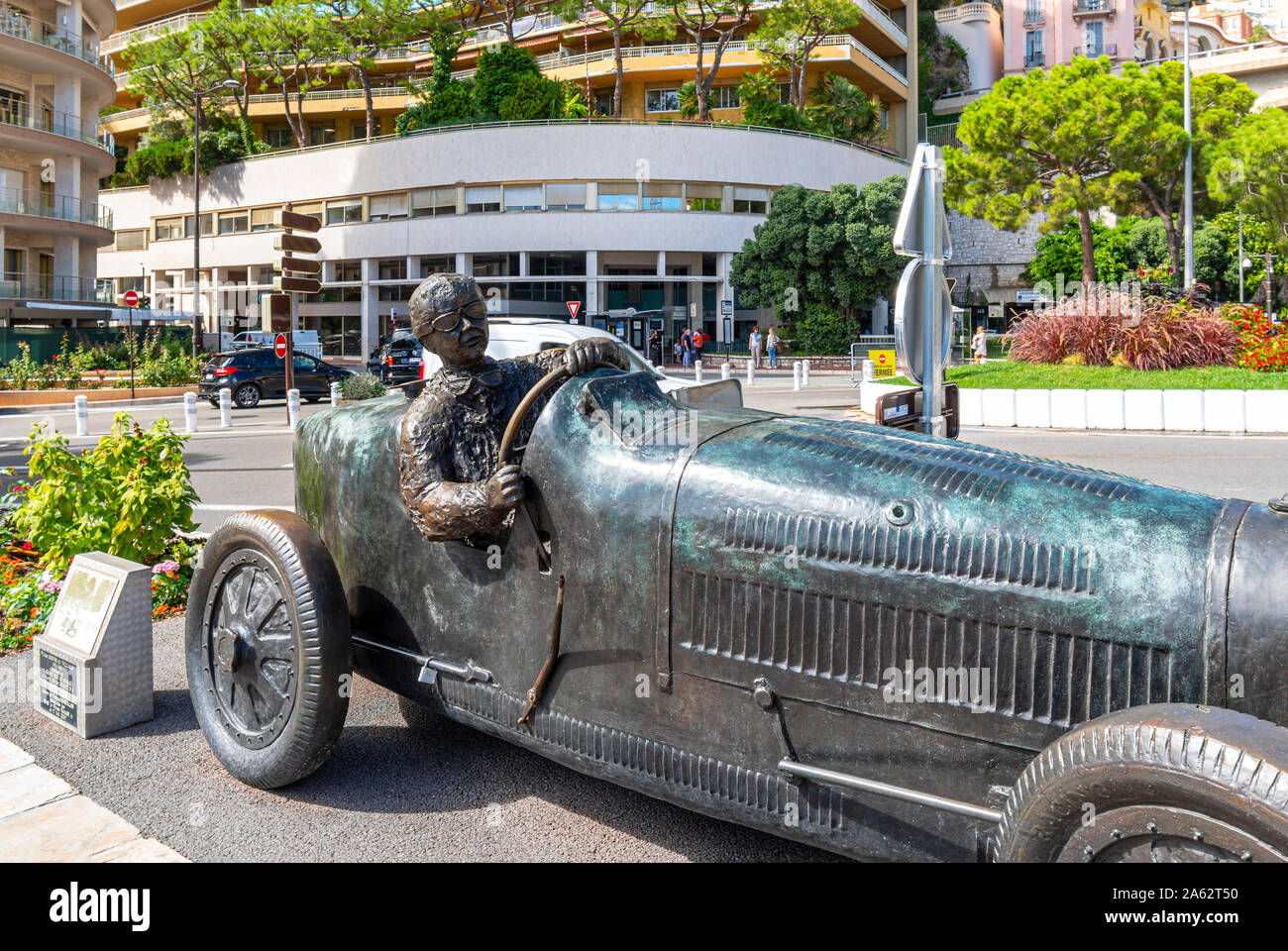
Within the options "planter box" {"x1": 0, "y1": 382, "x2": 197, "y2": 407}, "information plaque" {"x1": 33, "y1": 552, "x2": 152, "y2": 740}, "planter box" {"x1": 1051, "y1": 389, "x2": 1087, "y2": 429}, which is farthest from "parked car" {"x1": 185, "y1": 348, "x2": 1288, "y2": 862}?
"planter box" {"x1": 0, "y1": 382, "x2": 197, "y2": 407}

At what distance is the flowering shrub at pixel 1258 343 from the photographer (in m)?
18.5

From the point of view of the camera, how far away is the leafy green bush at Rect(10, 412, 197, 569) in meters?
5.58

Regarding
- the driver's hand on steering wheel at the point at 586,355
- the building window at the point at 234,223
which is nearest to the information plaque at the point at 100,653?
the driver's hand on steering wheel at the point at 586,355

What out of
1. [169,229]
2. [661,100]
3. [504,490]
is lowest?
[504,490]

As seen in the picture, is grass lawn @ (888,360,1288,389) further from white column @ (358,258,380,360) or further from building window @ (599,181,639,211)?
white column @ (358,258,380,360)

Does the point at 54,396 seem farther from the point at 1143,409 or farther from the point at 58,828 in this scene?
the point at 58,828

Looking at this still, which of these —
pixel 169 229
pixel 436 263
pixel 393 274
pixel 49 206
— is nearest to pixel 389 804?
pixel 49 206

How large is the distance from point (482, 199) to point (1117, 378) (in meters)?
39.5

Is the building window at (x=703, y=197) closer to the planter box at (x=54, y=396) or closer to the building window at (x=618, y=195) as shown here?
the building window at (x=618, y=195)

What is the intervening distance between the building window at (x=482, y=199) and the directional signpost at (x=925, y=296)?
47937 millimetres

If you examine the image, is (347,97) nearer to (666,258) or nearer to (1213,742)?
(666,258)

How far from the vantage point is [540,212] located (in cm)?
5072

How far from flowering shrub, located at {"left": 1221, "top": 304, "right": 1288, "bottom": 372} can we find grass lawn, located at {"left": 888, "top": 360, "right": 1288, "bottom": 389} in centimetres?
37

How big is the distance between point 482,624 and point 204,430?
18268mm
